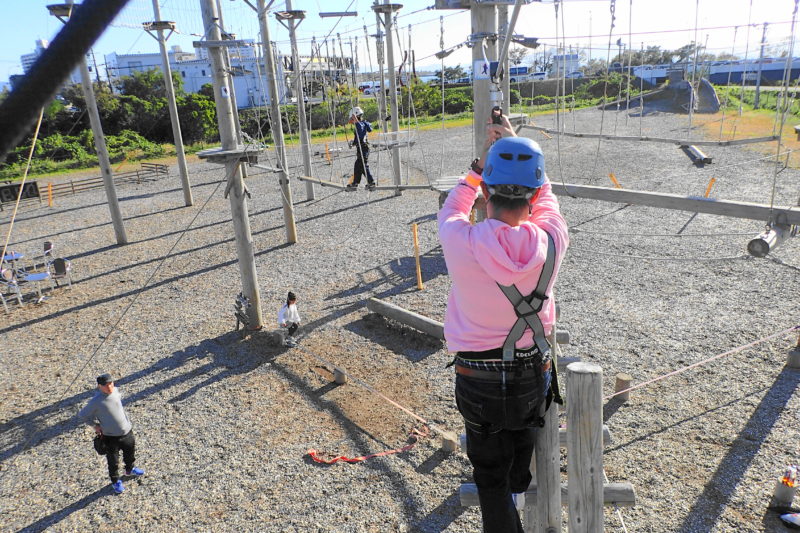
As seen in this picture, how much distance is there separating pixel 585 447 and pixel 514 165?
127 cm

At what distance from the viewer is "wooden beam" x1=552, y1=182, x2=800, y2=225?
4.68 metres

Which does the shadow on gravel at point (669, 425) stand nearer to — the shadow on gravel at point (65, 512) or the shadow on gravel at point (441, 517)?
the shadow on gravel at point (441, 517)

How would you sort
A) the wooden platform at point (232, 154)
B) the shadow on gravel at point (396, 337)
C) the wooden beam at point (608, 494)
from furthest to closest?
the wooden platform at point (232, 154) → the shadow on gravel at point (396, 337) → the wooden beam at point (608, 494)

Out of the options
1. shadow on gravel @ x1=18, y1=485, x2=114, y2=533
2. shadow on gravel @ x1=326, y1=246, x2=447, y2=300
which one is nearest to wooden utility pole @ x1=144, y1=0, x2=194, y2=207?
shadow on gravel @ x1=326, y1=246, x2=447, y2=300

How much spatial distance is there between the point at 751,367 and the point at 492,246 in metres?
6.53

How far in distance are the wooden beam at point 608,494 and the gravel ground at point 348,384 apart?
2238 millimetres

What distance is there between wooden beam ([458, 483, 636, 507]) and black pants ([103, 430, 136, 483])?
412cm

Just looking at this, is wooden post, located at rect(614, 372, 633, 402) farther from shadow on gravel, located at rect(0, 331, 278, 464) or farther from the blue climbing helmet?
the blue climbing helmet

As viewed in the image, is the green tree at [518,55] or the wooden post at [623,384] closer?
the wooden post at [623,384]

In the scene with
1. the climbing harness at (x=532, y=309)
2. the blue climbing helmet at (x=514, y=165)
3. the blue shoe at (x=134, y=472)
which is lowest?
the blue shoe at (x=134, y=472)

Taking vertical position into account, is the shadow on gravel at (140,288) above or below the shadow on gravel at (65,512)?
above

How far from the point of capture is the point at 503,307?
232cm

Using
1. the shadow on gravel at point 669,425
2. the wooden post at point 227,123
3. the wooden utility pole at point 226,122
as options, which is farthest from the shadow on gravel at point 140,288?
the shadow on gravel at point 669,425

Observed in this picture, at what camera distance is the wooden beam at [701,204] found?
4680mm
